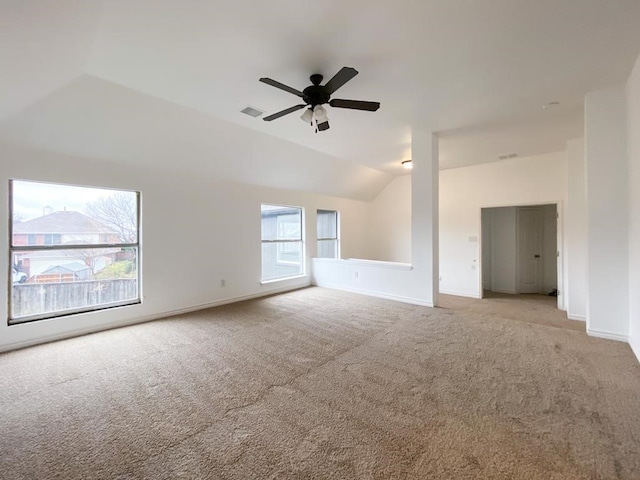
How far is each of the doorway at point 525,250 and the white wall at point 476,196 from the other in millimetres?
833

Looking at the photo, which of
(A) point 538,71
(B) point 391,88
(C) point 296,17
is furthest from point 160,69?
(A) point 538,71

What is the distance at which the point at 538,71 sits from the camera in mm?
2818

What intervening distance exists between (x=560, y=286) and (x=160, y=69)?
7.17 meters

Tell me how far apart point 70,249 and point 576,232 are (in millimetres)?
7793

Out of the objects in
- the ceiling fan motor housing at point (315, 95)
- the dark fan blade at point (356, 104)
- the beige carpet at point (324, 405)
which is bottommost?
the beige carpet at point (324, 405)

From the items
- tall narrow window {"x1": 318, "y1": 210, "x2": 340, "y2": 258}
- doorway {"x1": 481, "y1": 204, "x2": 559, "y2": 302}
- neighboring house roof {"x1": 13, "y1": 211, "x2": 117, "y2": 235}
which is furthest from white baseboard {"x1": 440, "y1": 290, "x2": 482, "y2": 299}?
neighboring house roof {"x1": 13, "y1": 211, "x2": 117, "y2": 235}

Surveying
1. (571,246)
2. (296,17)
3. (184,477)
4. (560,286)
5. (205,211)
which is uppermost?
(296,17)

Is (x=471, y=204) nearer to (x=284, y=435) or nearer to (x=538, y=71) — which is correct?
(x=538, y=71)

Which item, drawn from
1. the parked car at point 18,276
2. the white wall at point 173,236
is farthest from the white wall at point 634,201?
the parked car at point 18,276

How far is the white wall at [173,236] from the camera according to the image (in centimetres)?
337

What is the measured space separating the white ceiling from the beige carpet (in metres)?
2.75

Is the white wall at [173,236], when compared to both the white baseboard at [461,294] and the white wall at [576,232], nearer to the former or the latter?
the white baseboard at [461,294]

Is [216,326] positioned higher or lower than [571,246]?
lower

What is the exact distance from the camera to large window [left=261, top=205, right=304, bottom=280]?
616 centimetres
